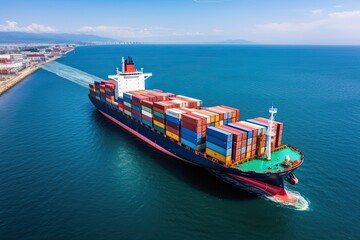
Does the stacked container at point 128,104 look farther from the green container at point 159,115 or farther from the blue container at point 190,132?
the blue container at point 190,132

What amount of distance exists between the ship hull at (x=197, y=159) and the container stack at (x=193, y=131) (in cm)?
→ 97

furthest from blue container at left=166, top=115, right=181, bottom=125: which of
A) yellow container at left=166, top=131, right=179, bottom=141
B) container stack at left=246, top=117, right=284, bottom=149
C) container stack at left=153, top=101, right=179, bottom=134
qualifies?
A: container stack at left=246, top=117, right=284, bottom=149

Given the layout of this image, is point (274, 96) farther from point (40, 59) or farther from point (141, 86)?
point (40, 59)

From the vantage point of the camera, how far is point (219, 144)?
89.5 ft

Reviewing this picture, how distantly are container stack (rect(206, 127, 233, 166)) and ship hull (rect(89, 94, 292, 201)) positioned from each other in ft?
2.66

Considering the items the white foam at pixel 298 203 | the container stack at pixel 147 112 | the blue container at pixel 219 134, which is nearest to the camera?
the white foam at pixel 298 203

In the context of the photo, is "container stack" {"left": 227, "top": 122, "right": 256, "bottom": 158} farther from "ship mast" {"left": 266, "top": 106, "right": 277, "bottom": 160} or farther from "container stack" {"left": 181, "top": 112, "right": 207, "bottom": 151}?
"container stack" {"left": 181, "top": 112, "right": 207, "bottom": 151}

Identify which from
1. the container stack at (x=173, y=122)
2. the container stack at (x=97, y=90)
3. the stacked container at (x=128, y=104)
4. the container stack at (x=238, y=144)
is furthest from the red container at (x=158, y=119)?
the container stack at (x=97, y=90)

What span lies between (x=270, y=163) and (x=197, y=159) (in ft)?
27.4

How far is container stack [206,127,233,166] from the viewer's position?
86.5ft

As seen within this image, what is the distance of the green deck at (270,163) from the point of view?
86.3 ft

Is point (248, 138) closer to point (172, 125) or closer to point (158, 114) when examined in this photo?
point (172, 125)

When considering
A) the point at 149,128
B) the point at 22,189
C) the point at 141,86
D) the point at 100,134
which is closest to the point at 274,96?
the point at 141,86

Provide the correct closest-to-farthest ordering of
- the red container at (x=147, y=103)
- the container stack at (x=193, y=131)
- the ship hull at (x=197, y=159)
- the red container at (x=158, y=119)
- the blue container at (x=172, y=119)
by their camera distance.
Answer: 1. the ship hull at (x=197, y=159)
2. the container stack at (x=193, y=131)
3. the blue container at (x=172, y=119)
4. the red container at (x=158, y=119)
5. the red container at (x=147, y=103)
